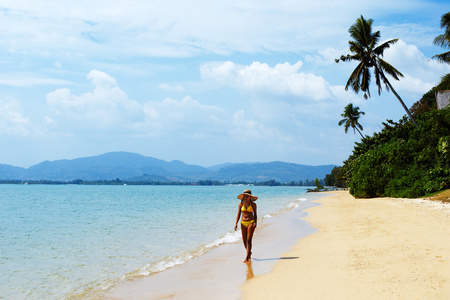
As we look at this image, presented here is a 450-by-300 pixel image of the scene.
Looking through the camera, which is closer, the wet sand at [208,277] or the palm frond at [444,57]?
the wet sand at [208,277]

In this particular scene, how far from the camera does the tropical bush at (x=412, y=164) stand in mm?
25541

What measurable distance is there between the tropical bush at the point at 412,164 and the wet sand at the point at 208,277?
684 inches

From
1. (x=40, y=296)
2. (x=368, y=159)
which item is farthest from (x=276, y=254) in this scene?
(x=368, y=159)

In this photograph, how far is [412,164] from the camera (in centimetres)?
2945

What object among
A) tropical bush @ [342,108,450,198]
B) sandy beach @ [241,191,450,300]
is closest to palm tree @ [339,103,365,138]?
tropical bush @ [342,108,450,198]

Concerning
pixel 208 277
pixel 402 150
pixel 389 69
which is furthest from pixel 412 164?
pixel 208 277

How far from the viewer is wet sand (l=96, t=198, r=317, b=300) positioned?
7613 millimetres

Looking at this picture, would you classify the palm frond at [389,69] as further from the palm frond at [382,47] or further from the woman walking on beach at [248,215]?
the woman walking on beach at [248,215]

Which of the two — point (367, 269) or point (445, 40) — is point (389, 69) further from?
point (367, 269)

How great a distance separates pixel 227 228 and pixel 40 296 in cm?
1211

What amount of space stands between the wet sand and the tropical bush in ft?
57.0

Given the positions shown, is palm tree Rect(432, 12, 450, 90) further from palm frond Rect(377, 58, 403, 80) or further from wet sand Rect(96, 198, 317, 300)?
wet sand Rect(96, 198, 317, 300)

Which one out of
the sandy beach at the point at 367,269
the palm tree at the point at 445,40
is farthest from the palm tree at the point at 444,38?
the sandy beach at the point at 367,269

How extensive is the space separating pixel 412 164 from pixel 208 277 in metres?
25.4
